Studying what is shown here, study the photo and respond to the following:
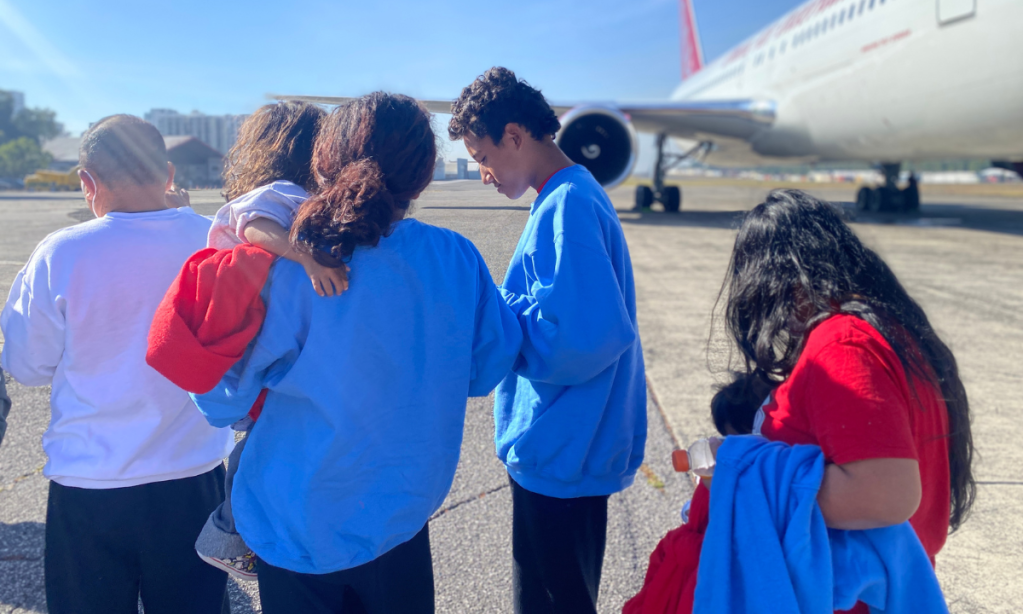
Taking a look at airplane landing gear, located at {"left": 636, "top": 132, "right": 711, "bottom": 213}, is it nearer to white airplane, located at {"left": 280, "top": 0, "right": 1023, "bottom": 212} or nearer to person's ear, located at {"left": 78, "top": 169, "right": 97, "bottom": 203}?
white airplane, located at {"left": 280, "top": 0, "right": 1023, "bottom": 212}

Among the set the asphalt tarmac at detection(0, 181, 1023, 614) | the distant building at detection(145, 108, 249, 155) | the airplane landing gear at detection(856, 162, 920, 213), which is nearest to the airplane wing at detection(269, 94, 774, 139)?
the airplane landing gear at detection(856, 162, 920, 213)

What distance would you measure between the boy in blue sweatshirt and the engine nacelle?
797 centimetres

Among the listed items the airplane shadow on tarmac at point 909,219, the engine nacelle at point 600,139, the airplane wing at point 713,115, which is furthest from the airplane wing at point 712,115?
the engine nacelle at point 600,139

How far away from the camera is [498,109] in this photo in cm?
148

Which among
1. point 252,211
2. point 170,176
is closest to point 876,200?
point 170,176

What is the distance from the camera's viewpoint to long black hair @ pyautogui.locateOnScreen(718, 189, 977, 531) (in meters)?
1.25

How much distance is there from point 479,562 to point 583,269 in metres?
1.48

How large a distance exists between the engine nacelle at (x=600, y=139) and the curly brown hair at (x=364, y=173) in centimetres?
828

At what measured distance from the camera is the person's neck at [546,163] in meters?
1.57

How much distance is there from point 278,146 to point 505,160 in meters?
0.52

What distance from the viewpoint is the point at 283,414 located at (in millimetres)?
1225

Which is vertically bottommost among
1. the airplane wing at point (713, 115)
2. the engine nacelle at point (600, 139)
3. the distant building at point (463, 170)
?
the distant building at point (463, 170)

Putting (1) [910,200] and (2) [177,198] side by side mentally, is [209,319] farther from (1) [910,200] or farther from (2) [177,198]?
(1) [910,200]

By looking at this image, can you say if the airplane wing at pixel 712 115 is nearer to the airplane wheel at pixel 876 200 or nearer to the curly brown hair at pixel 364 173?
the airplane wheel at pixel 876 200
